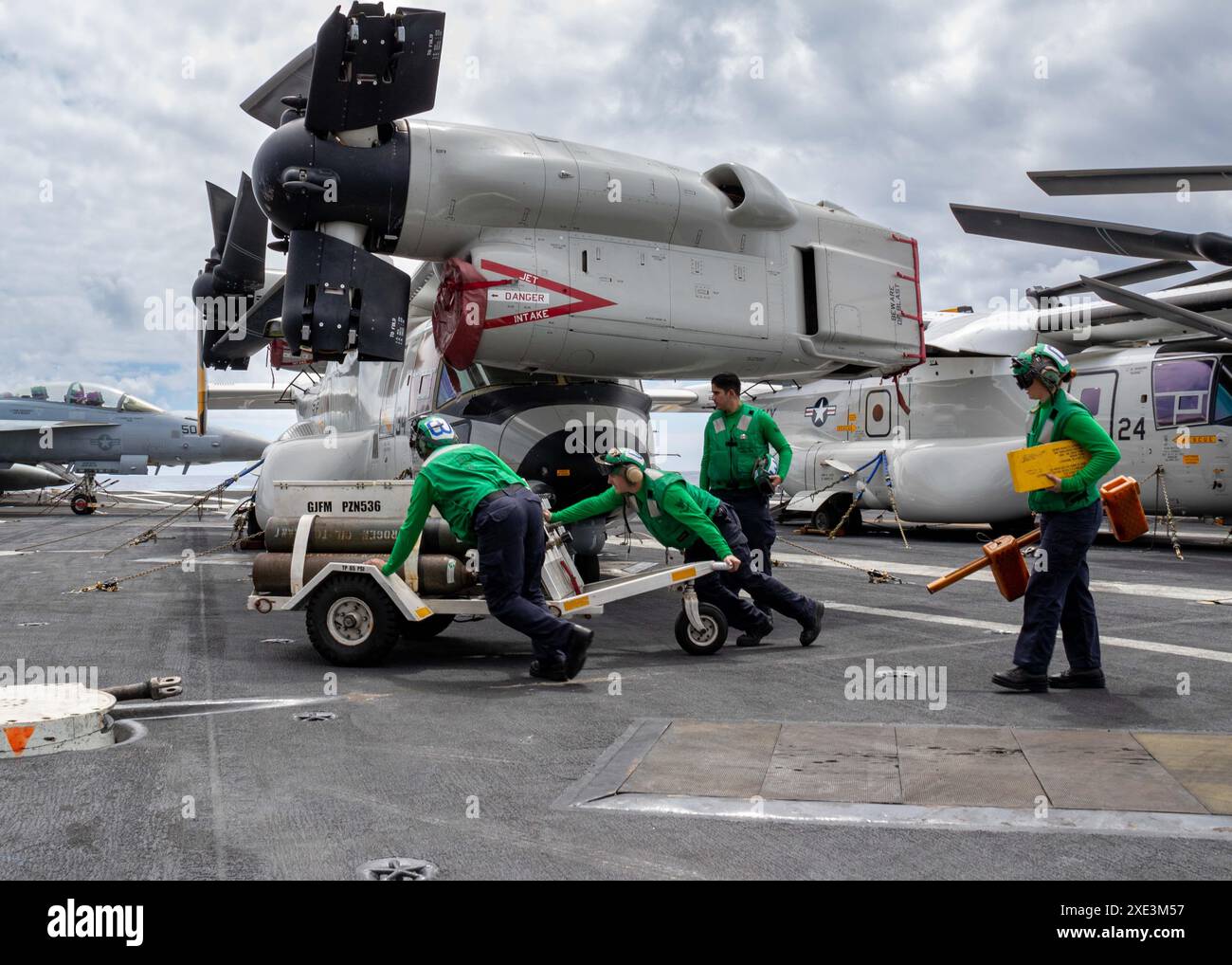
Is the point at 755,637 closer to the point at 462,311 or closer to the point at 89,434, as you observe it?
the point at 462,311

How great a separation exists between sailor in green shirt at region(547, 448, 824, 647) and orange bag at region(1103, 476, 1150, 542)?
228 centimetres

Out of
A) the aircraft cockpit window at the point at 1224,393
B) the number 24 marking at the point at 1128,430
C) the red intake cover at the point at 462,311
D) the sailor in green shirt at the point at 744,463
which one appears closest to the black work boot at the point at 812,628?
the sailor in green shirt at the point at 744,463

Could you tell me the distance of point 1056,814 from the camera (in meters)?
3.72

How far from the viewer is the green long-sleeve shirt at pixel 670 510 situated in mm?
7348

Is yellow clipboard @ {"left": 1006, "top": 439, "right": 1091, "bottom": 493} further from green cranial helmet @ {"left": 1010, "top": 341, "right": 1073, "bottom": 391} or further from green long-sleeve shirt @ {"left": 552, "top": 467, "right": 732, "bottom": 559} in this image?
green long-sleeve shirt @ {"left": 552, "top": 467, "right": 732, "bottom": 559}

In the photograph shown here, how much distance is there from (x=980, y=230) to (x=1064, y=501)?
8.12 feet

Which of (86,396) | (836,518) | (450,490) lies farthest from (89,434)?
(450,490)

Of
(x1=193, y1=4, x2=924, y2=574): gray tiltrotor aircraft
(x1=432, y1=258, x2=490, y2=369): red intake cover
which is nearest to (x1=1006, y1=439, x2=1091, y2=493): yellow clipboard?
(x1=193, y1=4, x2=924, y2=574): gray tiltrotor aircraft

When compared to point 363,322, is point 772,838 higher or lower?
lower

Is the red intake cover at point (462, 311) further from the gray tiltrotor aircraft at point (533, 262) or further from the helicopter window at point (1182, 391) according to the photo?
the helicopter window at point (1182, 391)
